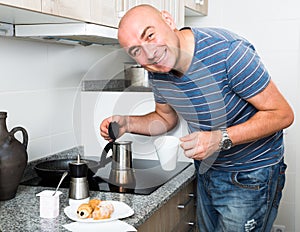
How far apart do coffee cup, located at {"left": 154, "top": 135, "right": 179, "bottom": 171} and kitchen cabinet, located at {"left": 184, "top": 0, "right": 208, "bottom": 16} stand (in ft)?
2.55

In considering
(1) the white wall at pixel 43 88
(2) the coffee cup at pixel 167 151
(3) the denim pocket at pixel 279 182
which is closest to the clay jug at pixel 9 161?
(1) the white wall at pixel 43 88

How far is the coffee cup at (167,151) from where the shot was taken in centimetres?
193

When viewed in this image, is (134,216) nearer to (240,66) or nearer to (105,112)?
(240,66)

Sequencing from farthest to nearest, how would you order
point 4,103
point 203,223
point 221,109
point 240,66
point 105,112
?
point 105,112, point 203,223, point 4,103, point 221,109, point 240,66

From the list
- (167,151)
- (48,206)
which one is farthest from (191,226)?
(48,206)

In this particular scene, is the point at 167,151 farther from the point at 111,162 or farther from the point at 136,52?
the point at 136,52

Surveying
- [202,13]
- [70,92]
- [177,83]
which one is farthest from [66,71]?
[202,13]

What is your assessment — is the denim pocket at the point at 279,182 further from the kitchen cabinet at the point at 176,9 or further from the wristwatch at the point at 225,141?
the kitchen cabinet at the point at 176,9

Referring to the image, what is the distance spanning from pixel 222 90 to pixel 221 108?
0.07 metres

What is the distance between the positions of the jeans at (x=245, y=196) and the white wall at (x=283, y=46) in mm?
801

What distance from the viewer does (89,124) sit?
83.3 inches

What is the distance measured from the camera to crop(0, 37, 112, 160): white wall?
5.76 ft

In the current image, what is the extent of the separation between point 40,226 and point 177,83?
648 mm

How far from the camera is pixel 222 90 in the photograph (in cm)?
157
